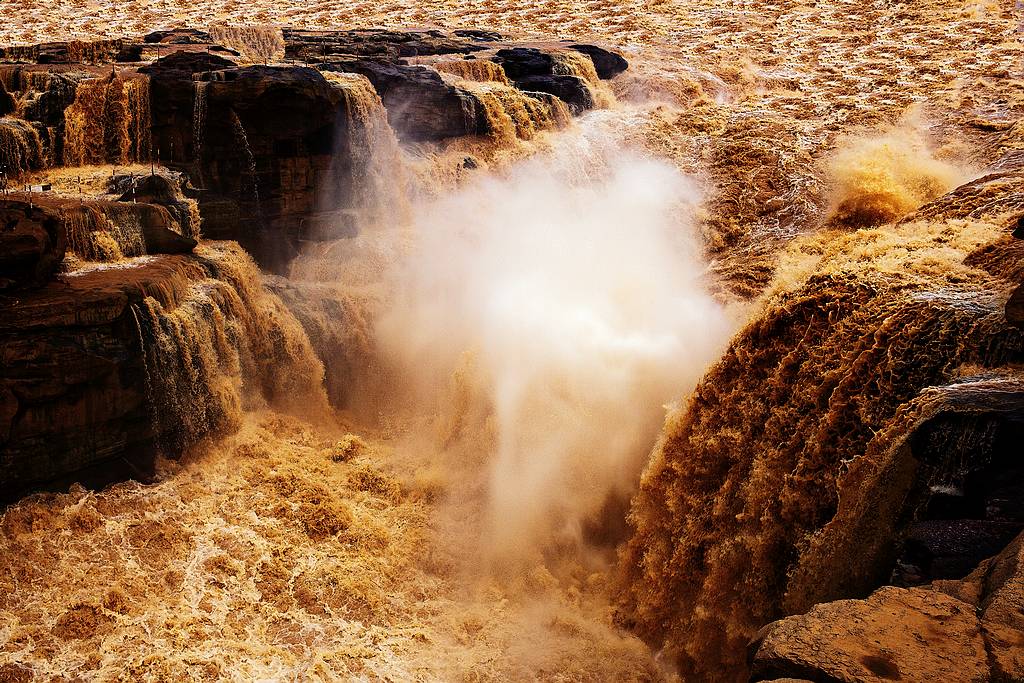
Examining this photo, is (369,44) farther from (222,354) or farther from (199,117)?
(222,354)

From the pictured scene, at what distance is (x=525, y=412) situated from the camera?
8.65 metres

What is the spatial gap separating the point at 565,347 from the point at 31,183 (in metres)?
7.32

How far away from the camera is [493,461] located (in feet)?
28.0

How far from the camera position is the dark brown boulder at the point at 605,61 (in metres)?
18.5

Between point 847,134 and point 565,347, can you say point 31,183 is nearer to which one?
point 565,347

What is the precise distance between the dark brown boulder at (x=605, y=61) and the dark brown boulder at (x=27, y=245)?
45.2ft

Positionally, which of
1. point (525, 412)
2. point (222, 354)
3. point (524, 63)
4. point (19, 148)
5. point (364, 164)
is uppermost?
point (524, 63)

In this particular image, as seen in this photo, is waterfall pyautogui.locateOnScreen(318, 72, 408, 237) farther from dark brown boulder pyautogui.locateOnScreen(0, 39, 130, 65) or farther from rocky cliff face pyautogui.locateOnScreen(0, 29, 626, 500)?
dark brown boulder pyautogui.locateOnScreen(0, 39, 130, 65)

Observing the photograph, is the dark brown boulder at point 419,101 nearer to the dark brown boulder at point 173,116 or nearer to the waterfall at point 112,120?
the dark brown boulder at point 173,116

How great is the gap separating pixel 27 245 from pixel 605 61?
14568mm

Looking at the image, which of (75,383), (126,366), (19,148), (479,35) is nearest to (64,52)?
(19,148)

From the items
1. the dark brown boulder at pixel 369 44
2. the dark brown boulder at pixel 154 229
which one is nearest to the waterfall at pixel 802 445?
the dark brown boulder at pixel 154 229

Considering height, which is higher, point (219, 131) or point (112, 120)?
point (112, 120)

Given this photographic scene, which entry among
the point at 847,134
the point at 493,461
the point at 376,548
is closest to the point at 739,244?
the point at 847,134
